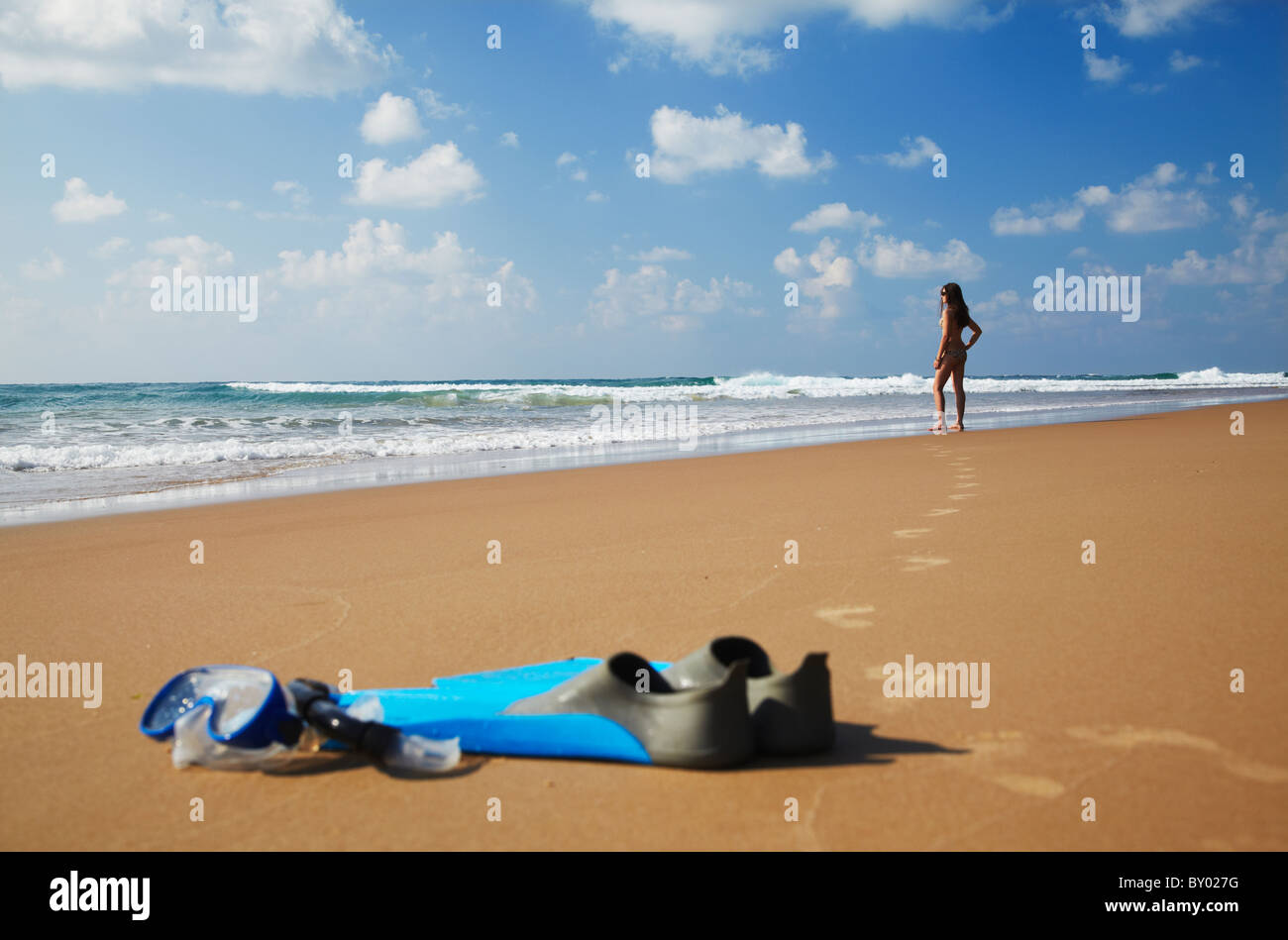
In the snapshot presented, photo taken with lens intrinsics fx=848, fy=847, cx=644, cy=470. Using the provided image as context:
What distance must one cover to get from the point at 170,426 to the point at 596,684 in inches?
773

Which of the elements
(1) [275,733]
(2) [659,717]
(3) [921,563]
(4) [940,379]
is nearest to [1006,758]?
(2) [659,717]

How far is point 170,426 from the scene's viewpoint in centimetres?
1880

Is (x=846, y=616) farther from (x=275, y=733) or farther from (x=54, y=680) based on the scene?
(x=54, y=680)

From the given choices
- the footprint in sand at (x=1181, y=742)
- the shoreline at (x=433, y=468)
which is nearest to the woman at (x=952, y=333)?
the shoreline at (x=433, y=468)

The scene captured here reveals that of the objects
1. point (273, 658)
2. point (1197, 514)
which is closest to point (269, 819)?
point (273, 658)

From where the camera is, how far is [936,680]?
2.67m

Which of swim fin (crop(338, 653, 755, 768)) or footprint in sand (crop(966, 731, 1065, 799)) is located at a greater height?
swim fin (crop(338, 653, 755, 768))

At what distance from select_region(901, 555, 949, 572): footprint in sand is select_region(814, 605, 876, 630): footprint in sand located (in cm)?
68

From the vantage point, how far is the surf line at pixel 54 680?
280 cm

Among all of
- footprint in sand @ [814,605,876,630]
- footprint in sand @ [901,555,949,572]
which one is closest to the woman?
footprint in sand @ [901,555,949,572]

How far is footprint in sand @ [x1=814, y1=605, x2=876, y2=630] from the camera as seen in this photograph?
10.7ft

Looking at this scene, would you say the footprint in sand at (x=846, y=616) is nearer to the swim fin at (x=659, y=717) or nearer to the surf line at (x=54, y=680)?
the swim fin at (x=659, y=717)

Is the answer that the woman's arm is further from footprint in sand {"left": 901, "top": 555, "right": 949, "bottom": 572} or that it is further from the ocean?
footprint in sand {"left": 901, "top": 555, "right": 949, "bottom": 572}
